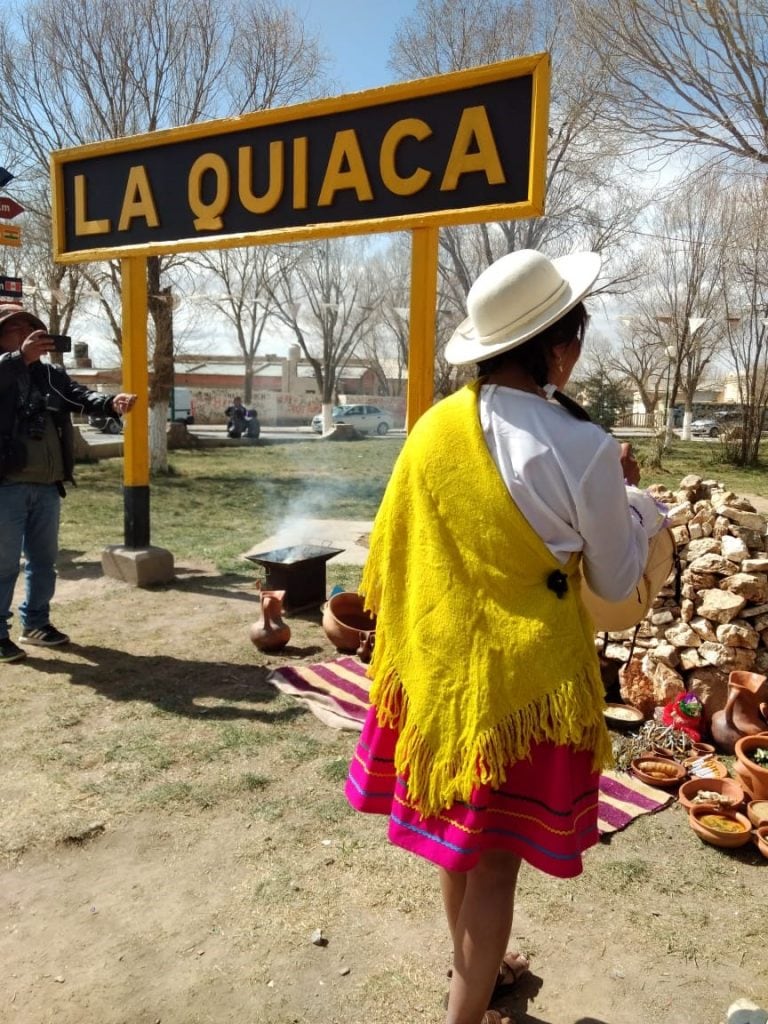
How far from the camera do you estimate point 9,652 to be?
4.54 m

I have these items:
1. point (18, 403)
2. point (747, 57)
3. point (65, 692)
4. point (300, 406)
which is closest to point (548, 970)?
point (65, 692)

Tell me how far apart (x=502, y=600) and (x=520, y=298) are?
0.60 metres

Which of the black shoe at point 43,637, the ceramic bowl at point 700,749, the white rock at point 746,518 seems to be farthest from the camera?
the black shoe at point 43,637

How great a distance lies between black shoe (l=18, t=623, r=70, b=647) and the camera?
482 centimetres

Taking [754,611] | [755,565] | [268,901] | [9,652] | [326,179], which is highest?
[326,179]

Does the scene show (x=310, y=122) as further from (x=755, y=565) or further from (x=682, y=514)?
(x=755, y=565)

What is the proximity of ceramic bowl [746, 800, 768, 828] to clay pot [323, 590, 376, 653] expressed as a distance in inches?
96.8

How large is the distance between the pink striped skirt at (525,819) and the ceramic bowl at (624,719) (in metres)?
2.22

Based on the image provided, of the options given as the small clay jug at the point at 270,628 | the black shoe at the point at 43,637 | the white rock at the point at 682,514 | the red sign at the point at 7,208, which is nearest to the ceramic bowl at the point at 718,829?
the white rock at the point at 682,514

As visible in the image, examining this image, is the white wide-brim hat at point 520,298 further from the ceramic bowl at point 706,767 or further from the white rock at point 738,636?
the white rock at point 738,636

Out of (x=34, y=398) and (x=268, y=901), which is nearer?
(x=268, y=901)

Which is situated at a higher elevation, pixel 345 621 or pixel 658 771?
pixel 345 621

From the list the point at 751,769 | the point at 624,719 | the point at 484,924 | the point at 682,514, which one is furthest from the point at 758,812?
the point at 484,924

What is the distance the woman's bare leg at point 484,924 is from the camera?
5.25 feet
